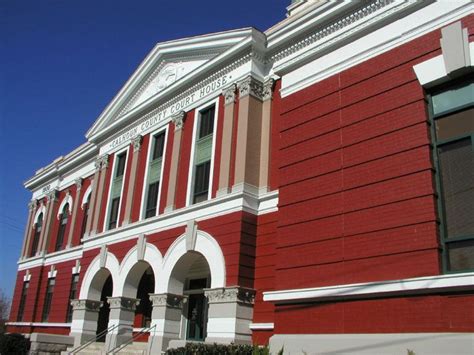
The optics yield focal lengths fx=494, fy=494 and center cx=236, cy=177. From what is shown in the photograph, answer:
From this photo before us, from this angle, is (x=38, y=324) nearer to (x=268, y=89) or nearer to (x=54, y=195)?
(x=54, y=195)

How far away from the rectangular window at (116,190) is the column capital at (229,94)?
795 cm

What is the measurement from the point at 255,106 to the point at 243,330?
25.7ft

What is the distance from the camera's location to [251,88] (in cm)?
1794

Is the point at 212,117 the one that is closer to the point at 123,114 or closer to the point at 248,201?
the point at 248,201

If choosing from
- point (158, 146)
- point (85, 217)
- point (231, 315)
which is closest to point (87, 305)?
point (85, 217)

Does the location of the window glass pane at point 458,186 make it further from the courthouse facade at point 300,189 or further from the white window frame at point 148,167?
the white window frame at point 148,167

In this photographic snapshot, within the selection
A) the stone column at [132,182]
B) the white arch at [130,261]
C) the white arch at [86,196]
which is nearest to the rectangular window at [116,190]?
the stone column at [132,182]

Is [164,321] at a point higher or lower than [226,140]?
lower

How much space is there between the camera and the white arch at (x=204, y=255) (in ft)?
52.7

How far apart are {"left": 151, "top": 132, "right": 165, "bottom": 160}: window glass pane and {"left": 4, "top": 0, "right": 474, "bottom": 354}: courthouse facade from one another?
82 mm

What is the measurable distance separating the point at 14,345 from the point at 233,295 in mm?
14906

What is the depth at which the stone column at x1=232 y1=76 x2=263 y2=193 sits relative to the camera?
16.9 metres

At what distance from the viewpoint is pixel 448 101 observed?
10383 millimetres

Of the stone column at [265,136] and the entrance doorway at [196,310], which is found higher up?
the stone column at [265,136]
